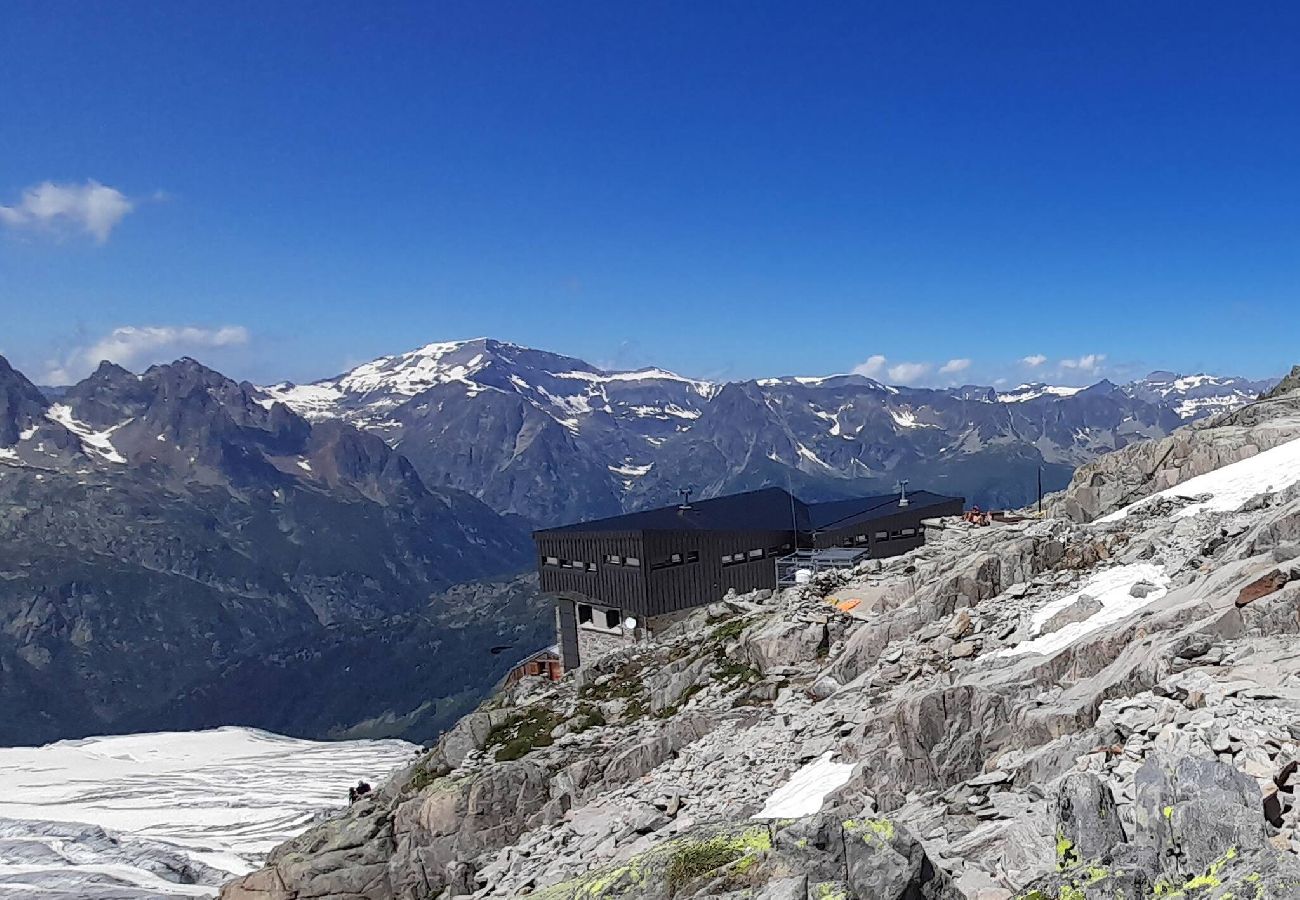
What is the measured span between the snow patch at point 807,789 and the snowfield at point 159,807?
3314 inches

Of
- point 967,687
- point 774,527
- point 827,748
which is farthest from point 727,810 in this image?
point 774,527

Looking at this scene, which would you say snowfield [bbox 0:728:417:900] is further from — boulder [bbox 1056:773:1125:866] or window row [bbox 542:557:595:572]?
boulder [bbox 1056:773:1125:866]

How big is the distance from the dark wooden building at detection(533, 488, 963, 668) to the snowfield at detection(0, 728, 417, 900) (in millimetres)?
52674

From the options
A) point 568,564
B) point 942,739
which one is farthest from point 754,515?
point 942,739

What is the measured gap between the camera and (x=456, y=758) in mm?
37219

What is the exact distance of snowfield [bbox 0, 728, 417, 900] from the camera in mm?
93500

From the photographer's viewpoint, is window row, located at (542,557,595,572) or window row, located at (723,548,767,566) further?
window row, located at (723,548,767,566)

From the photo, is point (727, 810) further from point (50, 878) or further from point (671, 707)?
point (50, 878)

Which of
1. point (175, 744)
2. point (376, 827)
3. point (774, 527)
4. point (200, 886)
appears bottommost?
point (175, 744)

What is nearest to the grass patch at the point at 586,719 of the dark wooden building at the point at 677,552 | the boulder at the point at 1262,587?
the dark wooden building at the point at 677,552

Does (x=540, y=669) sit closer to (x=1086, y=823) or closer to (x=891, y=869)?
(x=891, y=869)

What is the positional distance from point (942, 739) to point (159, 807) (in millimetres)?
143016

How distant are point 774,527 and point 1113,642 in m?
45.9

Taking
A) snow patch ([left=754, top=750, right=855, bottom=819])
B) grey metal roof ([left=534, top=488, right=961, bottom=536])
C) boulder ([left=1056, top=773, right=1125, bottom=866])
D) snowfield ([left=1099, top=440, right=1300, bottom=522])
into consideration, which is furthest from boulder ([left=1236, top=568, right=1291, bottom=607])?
grey metal roof ([left=534, top=488, right=961, bottom=536])
